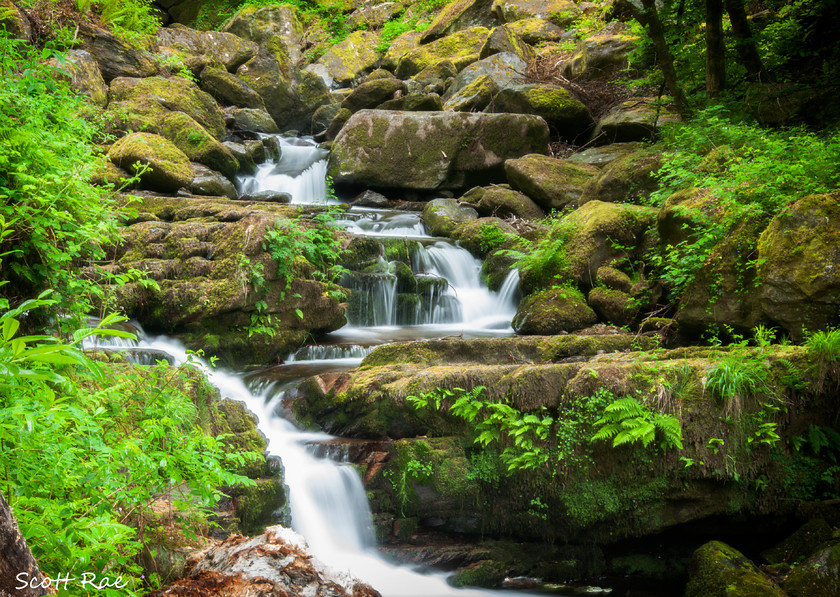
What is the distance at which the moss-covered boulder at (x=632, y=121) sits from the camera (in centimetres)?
1221

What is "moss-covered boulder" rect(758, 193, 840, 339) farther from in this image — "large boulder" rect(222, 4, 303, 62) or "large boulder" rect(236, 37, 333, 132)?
"large boulder" rect(222, 4, 303, 62)

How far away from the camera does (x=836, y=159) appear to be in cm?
558

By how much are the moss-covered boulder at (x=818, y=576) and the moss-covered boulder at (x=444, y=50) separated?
20051mm

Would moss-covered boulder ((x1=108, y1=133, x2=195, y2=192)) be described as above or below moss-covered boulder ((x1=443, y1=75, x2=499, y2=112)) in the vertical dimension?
below

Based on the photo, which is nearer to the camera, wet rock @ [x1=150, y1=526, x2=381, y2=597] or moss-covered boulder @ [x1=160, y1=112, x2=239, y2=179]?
wet rock @ [x1=150, y1=526, x2=381, y2=597]

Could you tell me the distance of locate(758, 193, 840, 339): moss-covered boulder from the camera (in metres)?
4.84

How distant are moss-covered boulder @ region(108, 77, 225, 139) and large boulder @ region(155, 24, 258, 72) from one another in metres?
4.15

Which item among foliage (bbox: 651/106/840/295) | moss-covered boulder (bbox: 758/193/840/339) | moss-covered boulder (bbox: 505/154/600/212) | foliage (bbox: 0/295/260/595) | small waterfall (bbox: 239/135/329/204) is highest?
small waterfall (bbox: 239/135/329/204)

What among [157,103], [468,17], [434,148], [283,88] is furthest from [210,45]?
[434,148]

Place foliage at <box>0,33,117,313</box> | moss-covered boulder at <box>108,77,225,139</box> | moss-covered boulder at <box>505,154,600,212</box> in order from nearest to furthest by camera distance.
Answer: foliage at <box>0,33,117,313</box>, moss-covered boulder at <box>505,154,600,212</box>, moss-covered boulder at <box>108,77,225,139</box>

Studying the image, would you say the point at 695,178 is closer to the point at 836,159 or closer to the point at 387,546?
the point at 836,159

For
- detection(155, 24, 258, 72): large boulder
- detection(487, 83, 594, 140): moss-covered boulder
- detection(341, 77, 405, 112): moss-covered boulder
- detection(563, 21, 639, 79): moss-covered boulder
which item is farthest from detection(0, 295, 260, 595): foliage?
detection(155, 24, 258, 72): large boulder

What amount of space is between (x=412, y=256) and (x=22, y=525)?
9042mm

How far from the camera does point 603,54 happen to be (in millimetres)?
15125
